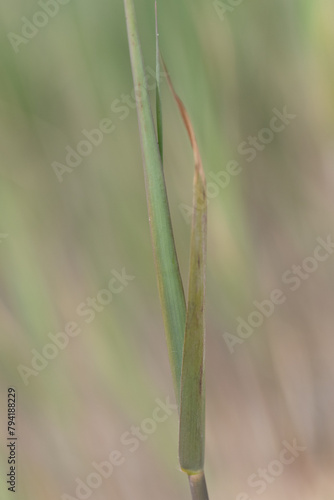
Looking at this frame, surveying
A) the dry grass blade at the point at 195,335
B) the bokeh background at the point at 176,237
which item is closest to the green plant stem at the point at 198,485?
the dry grass blade at the point at 195,335

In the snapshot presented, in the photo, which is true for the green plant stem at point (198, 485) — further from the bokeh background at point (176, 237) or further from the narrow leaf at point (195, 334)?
the bokeh background at point (176, 237)

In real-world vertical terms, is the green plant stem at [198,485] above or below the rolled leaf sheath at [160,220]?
below

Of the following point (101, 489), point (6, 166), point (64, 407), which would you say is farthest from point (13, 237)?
point (101, 489)

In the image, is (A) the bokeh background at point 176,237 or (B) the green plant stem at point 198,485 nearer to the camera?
(B) the green plant stem at point 198,485

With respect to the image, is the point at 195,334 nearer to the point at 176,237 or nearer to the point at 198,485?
the point at 198,485

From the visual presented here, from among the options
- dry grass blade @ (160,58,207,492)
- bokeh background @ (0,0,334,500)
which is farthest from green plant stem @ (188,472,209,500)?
bokeh background @ (0,0,334,500)

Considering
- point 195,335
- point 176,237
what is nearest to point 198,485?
point 195,335
